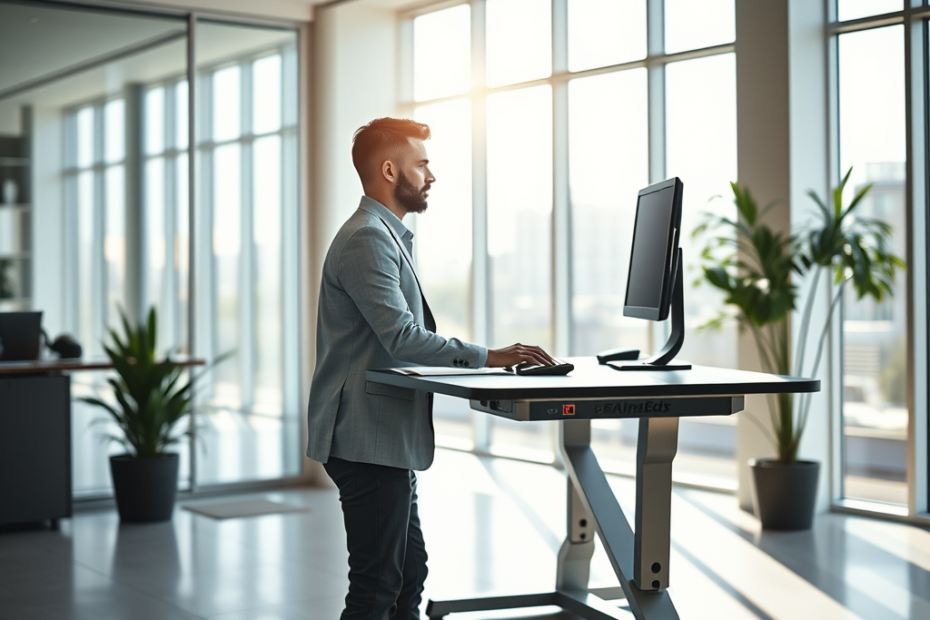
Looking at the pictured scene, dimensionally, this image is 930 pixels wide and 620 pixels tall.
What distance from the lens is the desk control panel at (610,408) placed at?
2688mm

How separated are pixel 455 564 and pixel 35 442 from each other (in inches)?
91.5

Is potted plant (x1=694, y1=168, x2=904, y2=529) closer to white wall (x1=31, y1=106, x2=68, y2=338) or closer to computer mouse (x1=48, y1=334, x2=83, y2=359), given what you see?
computer mouse (x1=48, y1=334, x2=83, y2=359)

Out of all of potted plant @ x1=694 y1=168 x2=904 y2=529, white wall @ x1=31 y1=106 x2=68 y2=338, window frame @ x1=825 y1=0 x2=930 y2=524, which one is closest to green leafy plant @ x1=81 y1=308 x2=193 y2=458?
white wall @ x1=31 y1=106 x2=68 y2=338

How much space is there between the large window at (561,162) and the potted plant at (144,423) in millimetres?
2602

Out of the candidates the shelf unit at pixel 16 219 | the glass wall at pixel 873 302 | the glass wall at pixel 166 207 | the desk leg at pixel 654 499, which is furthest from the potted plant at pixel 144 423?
the glass wall at pixel 873 302

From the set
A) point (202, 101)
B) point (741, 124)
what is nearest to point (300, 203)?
point (202, 101)

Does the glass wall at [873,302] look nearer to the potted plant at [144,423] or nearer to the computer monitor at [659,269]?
the computer monitor at [659,269]

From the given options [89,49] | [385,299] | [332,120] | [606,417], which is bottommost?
[606,417]

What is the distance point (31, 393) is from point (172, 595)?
1825 millimetres

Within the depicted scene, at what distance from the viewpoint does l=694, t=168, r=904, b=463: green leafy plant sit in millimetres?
5254

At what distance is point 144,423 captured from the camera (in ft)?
18.9

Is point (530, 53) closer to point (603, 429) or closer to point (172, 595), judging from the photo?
point (603, 429)

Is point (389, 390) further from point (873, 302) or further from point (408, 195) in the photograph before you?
point (873, 302)

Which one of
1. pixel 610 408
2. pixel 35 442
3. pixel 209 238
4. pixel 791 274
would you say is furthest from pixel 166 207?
pixel 610 408
